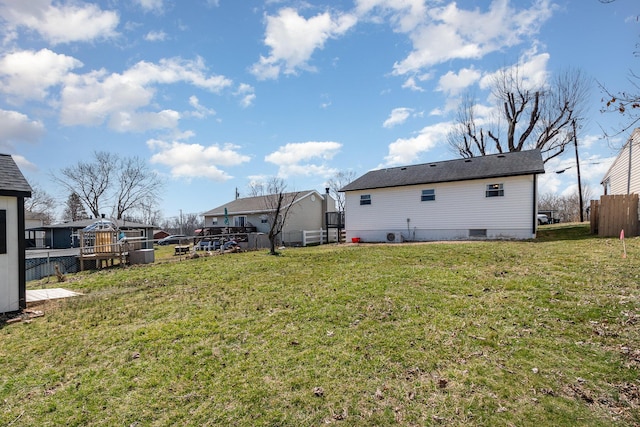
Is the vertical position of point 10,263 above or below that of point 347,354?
above

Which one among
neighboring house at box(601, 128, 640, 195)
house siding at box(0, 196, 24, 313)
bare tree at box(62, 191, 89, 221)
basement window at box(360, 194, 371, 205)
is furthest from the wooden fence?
bare tree at box(62, 191, 89, 221)

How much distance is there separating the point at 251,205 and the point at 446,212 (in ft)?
64.9

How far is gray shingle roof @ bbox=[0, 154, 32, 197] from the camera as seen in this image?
768 centimetres

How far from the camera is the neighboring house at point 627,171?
16.0 metres

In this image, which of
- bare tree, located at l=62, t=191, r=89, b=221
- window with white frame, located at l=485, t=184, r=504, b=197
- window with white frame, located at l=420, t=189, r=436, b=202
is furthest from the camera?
bare tree, located at l=62, t=191, r=89, b=221

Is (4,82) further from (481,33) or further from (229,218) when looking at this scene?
(229,218)

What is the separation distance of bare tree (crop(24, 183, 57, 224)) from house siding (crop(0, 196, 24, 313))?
4885 cm

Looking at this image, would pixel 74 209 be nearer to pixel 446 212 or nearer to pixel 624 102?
pixel 446 212

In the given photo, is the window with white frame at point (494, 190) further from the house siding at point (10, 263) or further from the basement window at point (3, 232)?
the basement window at point (3, 232)

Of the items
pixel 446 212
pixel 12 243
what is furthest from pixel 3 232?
pixel 446 212

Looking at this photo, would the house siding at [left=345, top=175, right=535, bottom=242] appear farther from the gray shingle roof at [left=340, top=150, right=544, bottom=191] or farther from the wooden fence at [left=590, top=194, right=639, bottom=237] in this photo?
the wooden fence at [left=590, top=194, right=639, bottom=237]

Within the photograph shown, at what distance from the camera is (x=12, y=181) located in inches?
315

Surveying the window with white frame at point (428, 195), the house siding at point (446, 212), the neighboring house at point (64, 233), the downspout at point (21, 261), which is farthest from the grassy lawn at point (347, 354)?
the neighboring house at point (64, 233)

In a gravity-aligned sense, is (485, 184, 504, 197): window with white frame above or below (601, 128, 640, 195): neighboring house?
below
